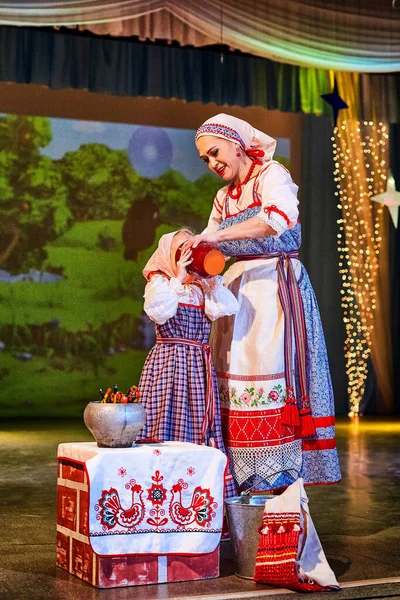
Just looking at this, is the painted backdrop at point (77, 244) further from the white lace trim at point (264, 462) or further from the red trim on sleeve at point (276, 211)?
the red trim on sleeve at point (276, 211)

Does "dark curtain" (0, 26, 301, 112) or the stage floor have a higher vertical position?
"dark curtain" (0, 26, 301, 112)

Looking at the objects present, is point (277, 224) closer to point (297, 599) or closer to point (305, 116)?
point (297, 599)

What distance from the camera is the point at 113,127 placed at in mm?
9164

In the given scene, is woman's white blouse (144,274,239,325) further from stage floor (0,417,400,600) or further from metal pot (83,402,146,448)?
stage floor (0,417,400,600)

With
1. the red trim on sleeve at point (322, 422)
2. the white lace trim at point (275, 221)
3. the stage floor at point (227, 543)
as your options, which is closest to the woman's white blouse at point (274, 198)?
the white lace trim at point (275, 221)

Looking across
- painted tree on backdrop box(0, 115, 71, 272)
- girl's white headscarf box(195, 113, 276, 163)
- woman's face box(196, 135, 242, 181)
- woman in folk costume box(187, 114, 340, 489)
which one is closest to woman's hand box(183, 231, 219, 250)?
woman in folk costume box(187, 114, 340, 489)

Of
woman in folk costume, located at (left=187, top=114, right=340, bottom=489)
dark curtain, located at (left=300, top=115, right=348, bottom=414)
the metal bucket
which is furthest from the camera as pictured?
dark curtain, located at (left=300, top=115, right=348, bottom=414)

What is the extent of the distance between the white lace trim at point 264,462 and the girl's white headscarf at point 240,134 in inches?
39.5

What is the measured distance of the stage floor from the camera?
2768 mm

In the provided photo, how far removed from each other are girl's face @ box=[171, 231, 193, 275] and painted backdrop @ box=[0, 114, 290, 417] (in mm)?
5715

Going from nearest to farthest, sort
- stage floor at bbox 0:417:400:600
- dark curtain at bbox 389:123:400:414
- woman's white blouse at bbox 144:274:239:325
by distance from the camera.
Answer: stage floor at bbox 0:417:400:600 → woman's white blouse at bbox 144:274:239:325 → dark curtain at bbox 389:123:400:414

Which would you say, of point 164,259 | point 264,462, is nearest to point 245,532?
point 264,462

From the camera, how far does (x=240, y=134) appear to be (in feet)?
11.1

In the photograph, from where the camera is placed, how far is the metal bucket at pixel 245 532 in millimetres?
2926
